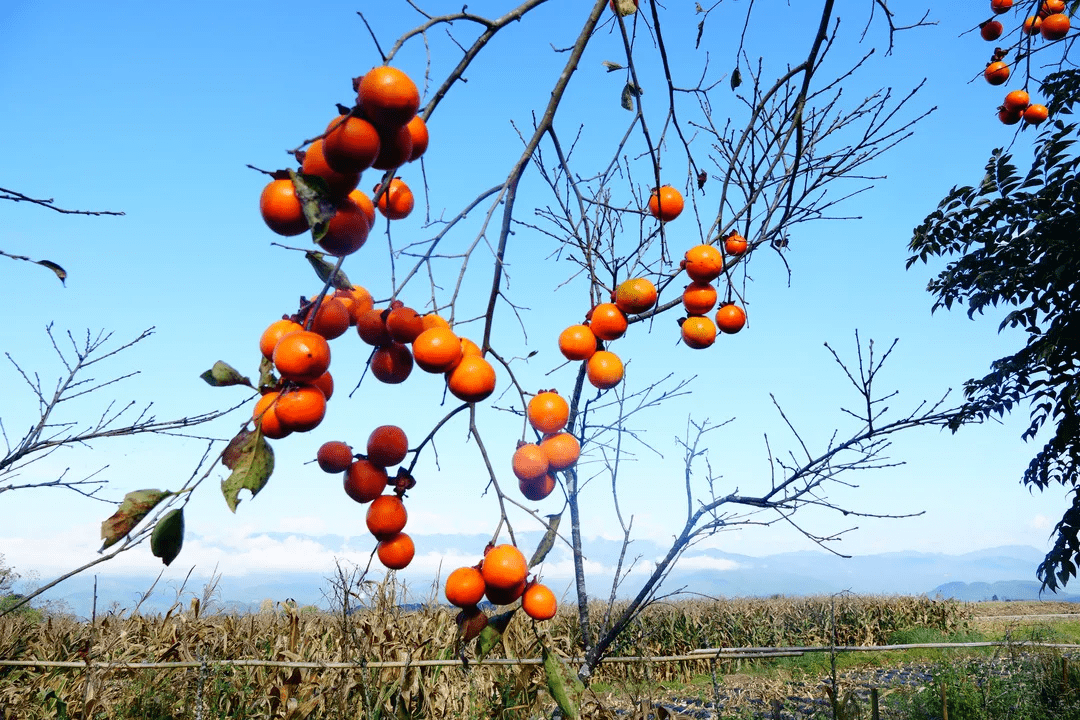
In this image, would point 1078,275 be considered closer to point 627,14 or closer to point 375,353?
point 627,14

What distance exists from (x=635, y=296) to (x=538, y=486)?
44 centimetres

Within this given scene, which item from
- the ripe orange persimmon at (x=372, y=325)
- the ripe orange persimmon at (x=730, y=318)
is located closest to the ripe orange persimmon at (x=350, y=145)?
the ripe orange persimmon at (x=372, y=325)

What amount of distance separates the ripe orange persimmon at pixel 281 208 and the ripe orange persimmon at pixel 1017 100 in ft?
17.3

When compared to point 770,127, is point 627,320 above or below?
below

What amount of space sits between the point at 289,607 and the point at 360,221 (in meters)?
4.05

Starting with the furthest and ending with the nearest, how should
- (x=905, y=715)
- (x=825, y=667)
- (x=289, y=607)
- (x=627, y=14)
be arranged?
(x=825, y=667), (x=905, y=715), (x=289, y=607), (x=627, y=14)

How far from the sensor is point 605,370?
1.22 meters

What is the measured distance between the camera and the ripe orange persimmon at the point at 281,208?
27.4 inches

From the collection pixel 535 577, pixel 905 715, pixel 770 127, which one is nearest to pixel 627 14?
pixel 535 577

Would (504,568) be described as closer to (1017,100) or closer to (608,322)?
(608,322)

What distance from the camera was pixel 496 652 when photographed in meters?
4.36

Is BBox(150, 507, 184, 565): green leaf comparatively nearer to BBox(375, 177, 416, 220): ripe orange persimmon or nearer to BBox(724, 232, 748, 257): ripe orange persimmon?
BBox(375, 177, 416, 220): ripe orange persimmon

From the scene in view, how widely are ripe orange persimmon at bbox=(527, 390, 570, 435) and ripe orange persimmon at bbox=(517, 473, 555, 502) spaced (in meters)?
0.08

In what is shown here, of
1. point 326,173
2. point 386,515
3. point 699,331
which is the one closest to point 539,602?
point 386,515
